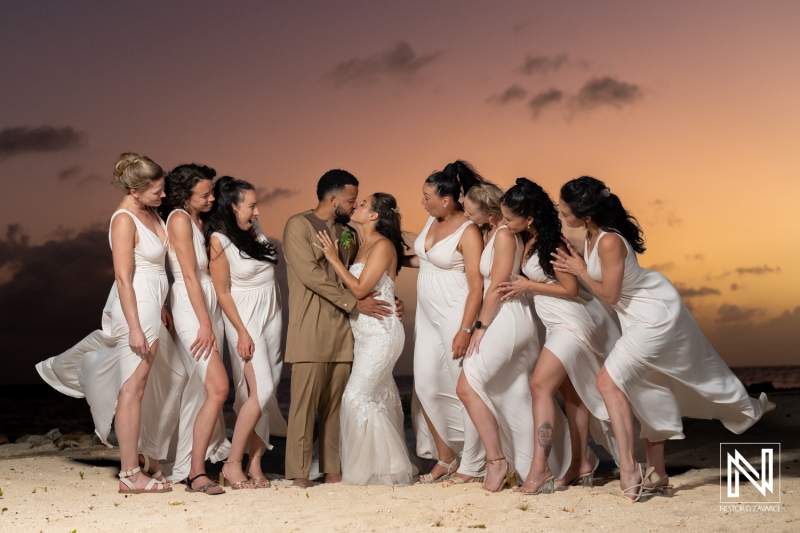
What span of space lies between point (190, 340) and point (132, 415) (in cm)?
72

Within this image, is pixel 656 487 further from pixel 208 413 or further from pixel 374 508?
pixel 208 413

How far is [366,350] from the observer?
719cm

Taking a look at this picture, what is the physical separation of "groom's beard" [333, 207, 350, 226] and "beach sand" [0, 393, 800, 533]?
2.14 meters

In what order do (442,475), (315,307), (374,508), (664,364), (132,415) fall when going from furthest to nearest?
1. (442,475)
2. (315,307)
3. (132,415)
4. (664,364)
5. (374,508)

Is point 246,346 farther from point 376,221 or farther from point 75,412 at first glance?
point 75,412

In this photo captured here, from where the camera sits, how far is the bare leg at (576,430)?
6.95 m

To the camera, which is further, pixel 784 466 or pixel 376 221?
pixel 784 466

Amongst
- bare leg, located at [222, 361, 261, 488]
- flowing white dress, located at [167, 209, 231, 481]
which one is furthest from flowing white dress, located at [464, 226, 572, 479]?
flowing white dress, located at [167, 209, 231, 481]

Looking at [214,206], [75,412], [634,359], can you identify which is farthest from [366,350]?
[75,412]

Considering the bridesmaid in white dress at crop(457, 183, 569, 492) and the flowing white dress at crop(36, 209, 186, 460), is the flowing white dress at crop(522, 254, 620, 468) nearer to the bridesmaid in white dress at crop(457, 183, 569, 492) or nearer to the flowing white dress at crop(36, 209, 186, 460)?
the bridesmaid in white dress at crop(457, 183, 569, 492)

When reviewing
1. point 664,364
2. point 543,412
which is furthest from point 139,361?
point 664,364

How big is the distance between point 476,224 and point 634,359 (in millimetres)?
1616

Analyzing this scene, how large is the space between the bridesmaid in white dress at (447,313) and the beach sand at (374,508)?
52 centimetres

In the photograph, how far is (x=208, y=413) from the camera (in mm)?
6977
